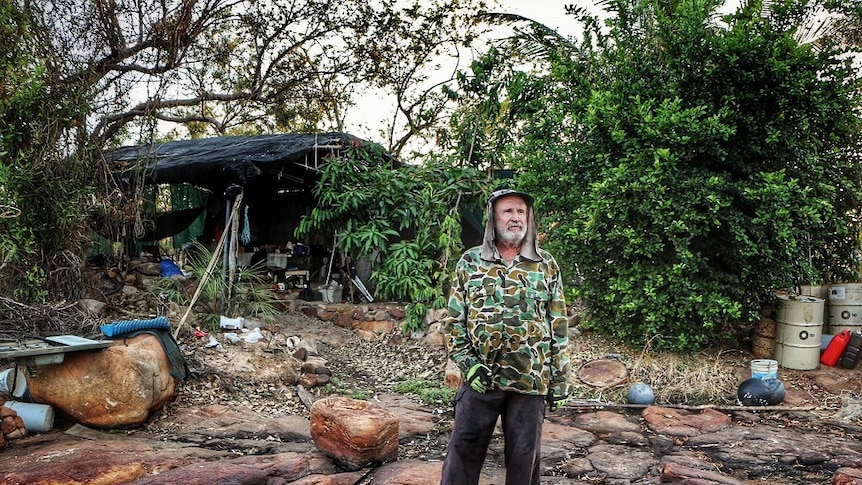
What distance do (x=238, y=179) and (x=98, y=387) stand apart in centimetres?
395

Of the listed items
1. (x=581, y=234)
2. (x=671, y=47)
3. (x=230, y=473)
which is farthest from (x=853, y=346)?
(x=230, y=473)

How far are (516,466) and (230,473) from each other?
5.81 feet

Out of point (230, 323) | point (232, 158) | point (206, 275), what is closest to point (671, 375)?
point (230, 323)

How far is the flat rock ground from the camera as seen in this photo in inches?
138

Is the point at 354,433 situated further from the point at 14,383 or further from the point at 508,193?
the point at 14,383

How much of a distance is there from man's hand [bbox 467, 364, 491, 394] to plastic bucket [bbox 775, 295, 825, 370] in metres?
4.62

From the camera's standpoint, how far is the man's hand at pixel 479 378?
2.64 metres

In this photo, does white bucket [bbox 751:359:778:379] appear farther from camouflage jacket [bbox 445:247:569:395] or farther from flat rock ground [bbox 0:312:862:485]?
camouflage jacket [bbox 445:247:569:395]

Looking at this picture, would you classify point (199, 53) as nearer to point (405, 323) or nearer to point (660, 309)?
point (405, 323)

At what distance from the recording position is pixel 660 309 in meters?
5.68

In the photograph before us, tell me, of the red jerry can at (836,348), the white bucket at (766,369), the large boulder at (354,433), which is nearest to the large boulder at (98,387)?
the large boulder at (354,433)

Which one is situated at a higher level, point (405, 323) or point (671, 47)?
point (671, 47)

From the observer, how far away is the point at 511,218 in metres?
2.80

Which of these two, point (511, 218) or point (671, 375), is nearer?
point (511, 218)
